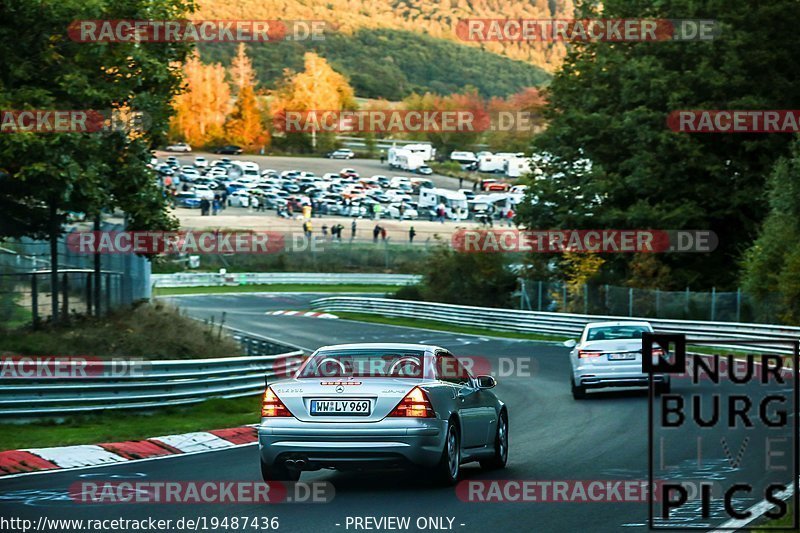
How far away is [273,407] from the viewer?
1216cm

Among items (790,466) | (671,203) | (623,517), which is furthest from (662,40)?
(623,517)

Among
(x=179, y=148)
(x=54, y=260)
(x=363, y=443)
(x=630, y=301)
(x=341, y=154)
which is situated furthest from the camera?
(x=179, y=148)

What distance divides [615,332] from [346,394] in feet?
44.1

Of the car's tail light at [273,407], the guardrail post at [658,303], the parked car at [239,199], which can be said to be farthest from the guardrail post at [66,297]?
the parked car at [239,199]

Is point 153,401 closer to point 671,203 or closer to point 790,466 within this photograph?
point 790,466

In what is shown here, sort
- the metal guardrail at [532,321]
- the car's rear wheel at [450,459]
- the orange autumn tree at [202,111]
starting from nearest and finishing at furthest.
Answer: the car's rear wheel at [450,459], the metal guardrail at [532,321], the orange autumn tree at [202,111]

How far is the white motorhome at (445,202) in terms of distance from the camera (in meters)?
107

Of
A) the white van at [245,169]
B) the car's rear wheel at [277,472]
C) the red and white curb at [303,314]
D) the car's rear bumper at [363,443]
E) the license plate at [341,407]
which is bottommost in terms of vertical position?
the red and white curb at [303,314]

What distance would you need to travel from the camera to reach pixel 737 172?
170ft

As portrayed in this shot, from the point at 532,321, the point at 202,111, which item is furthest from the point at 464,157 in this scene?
the point at 532,321

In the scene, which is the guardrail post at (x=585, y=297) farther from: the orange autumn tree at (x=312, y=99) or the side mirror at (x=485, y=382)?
the orange autumn tree at (x=312, y=99)

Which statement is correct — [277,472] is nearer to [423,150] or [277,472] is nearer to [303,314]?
[303,314]

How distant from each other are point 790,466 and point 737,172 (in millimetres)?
39312

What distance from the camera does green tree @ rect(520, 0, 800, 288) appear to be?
1994 inches
